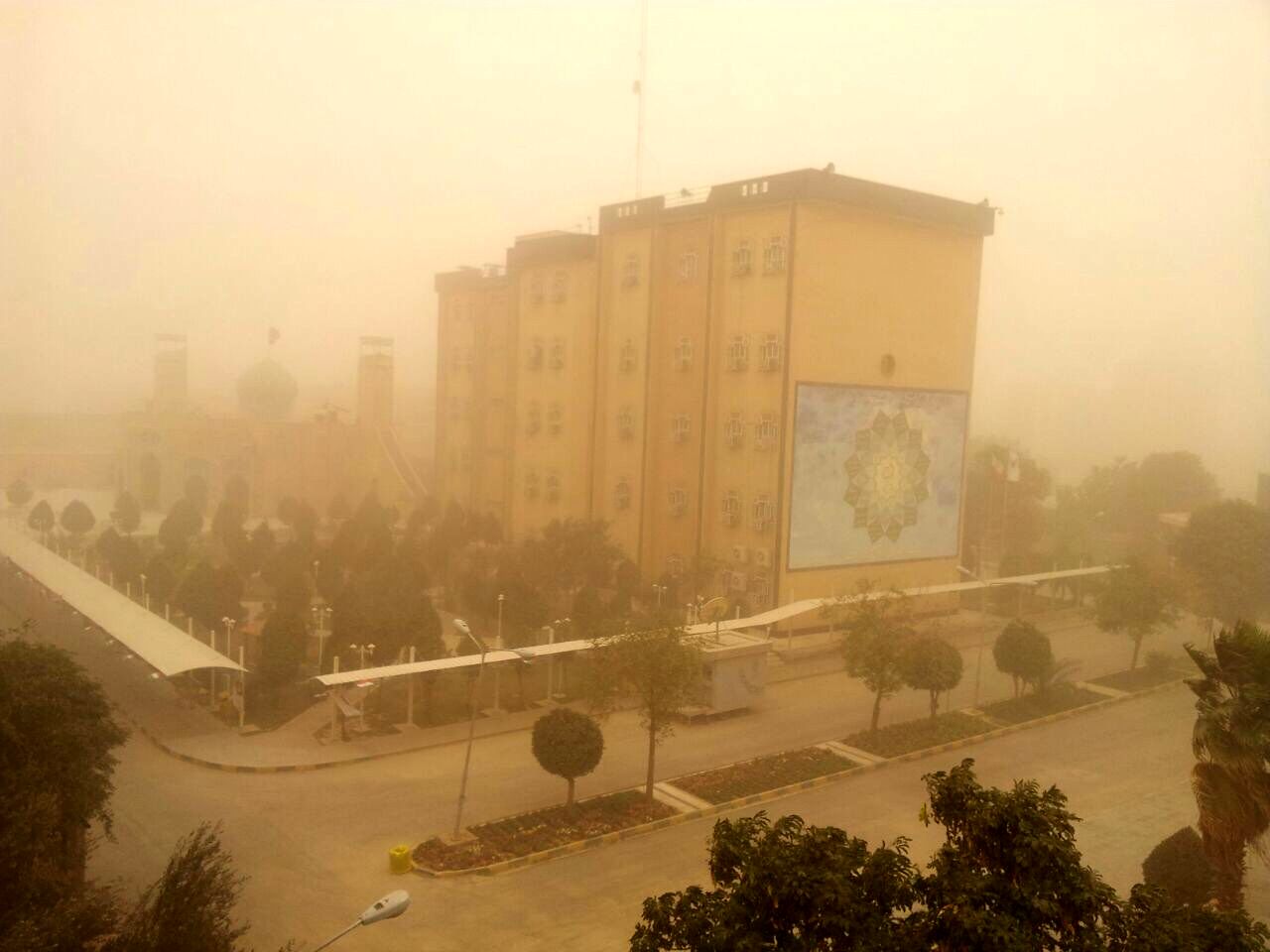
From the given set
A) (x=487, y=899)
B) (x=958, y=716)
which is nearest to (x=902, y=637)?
(x=958, y=716)

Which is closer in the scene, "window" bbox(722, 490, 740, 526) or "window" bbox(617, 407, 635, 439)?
"window" bbox(722, 490, 740, 526)

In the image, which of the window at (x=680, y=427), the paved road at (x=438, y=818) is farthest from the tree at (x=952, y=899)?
the window at (x=680, y=427)

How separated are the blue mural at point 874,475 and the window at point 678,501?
3833 millimetres

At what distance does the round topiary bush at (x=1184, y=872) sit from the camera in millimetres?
10359

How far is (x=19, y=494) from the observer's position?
1588 inches

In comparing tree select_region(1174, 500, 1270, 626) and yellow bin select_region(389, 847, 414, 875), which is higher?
tree select_region(1174, 500, 1270, 626)

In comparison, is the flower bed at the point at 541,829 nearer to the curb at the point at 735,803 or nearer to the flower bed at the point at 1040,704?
the curb at the point at 735,803

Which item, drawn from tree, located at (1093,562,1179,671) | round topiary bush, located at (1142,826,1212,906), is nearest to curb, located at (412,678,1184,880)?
tree, located at (1093,562,1179,671)

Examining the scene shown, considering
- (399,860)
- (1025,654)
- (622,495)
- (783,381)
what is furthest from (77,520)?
(1025,654)

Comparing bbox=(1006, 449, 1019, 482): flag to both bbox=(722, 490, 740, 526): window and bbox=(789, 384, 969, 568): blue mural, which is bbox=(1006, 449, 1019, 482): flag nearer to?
bbox=(789, 384, 969, 568): blue mural

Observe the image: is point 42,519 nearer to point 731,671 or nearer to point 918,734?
point 731,671

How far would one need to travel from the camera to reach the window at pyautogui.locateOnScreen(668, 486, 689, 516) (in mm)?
28156

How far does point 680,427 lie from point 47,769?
20.7 metres

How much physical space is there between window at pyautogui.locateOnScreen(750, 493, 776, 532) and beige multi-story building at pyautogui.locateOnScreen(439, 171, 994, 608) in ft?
0.20
